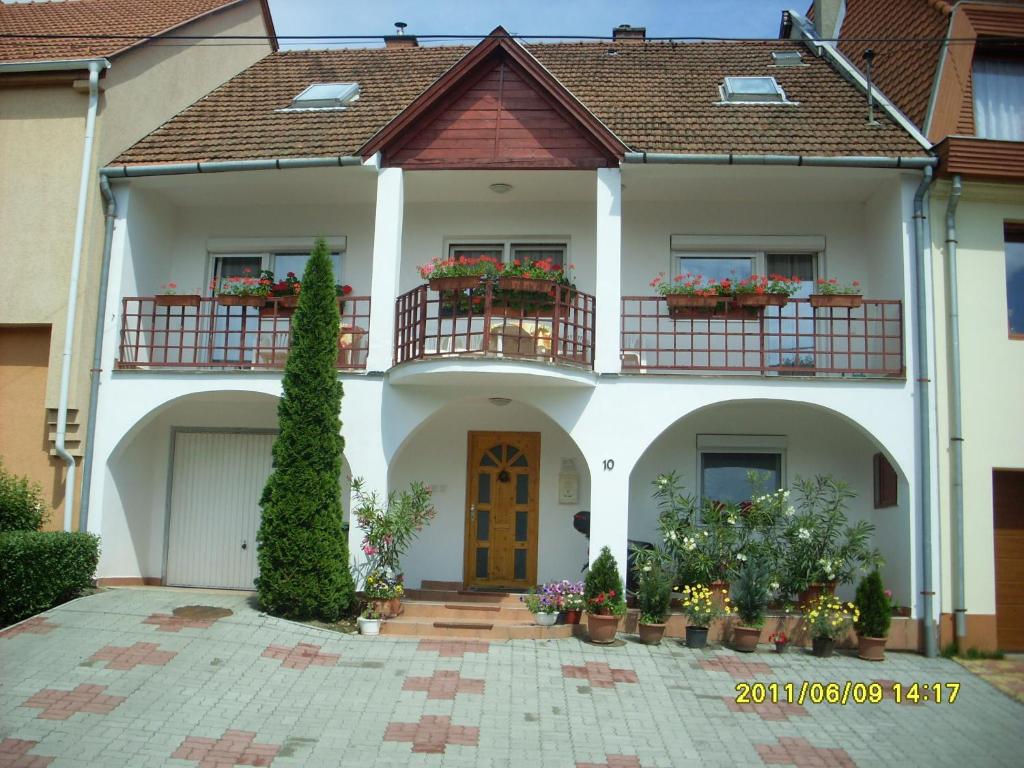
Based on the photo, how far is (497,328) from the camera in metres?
11.4

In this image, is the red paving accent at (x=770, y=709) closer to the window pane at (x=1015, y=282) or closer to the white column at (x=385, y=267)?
the white column at (x=385, y=267)

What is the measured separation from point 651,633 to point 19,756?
20.9 ft

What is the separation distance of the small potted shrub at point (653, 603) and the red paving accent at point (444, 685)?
2.33 meters

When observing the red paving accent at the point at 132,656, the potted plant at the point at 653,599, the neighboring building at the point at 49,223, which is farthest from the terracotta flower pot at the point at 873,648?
the neighboring building at the point at 49,223

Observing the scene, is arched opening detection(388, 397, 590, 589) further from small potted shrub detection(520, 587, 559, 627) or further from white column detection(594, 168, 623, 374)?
small potted shrub detection(520, 587, 559, 627)

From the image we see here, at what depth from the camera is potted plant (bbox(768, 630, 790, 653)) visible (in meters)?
10.8

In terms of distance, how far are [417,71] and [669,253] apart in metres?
5.43

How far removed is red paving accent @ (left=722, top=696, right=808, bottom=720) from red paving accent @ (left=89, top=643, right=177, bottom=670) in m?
5.54

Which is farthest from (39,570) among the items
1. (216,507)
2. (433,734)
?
(433,734)

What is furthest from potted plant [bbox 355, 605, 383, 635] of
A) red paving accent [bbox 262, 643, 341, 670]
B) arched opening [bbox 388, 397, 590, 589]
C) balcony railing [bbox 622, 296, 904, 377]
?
balcony railing [bbox 622, 296, 904, 377]

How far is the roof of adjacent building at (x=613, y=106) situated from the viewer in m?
12.3

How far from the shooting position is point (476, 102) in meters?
12.5

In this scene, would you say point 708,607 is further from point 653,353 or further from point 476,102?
point 476,102

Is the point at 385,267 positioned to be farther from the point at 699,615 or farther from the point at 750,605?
the point at 750,605
